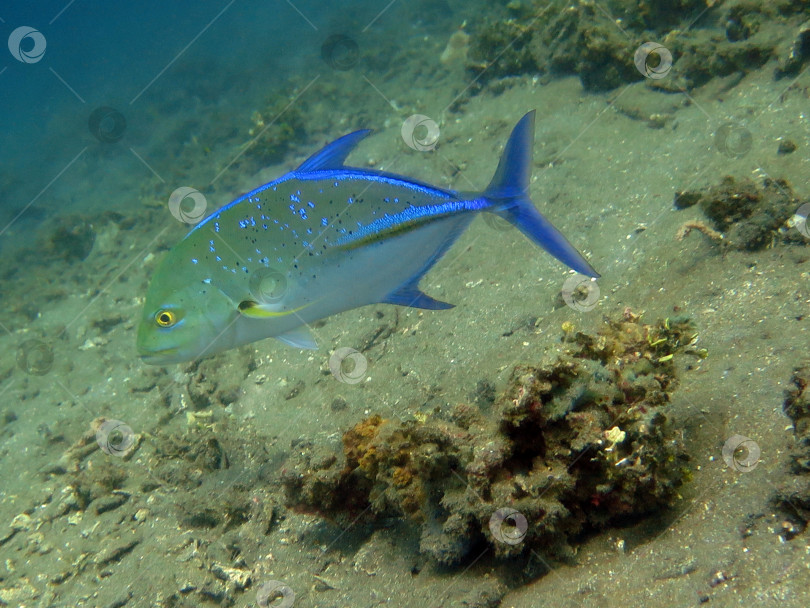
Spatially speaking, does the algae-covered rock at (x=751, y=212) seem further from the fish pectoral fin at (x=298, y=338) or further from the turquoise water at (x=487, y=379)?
the fish pectoral fin at (x=298, y=338)

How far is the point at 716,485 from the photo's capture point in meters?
2.14

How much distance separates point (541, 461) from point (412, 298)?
1088mm

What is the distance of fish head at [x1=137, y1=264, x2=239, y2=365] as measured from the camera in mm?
2248

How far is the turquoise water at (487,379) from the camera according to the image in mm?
2195

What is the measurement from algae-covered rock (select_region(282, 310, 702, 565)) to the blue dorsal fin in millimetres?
1506

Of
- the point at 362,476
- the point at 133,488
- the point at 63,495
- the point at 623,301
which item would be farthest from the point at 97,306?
the point at 623,301

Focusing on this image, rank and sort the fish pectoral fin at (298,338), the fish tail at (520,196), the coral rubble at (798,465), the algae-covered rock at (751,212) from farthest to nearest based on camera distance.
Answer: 1. the algae-covered rock at (751,212)
2. the fish pectoral fin at (298,338)
3. the fish tail at (520,196)
4. the coral rubble at (798,465)

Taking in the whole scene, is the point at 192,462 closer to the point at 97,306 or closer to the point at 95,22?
the point at 97,306

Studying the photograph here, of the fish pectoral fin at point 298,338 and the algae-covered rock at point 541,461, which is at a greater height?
the fish pectoral fin at point 298,338

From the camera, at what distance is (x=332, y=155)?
238cm

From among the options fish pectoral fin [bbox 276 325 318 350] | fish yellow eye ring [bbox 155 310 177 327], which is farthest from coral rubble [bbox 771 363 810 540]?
fish yellow eye ring [bbox 155 310 177 327]

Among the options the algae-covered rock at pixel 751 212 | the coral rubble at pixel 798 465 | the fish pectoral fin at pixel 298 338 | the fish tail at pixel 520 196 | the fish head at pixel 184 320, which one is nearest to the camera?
the coral rubble at pixel 798 465

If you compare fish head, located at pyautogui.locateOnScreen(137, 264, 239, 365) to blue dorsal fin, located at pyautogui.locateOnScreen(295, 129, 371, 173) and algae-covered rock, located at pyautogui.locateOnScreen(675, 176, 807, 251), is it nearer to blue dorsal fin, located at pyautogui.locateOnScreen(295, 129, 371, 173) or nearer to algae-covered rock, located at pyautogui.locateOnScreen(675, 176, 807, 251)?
blue dorsal fin, located at pyautogui.locateOnScreen(295, 129, 371, 173)

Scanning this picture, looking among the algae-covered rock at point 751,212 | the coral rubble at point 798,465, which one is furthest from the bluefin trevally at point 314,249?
the algae-covered rock at point 751,212
